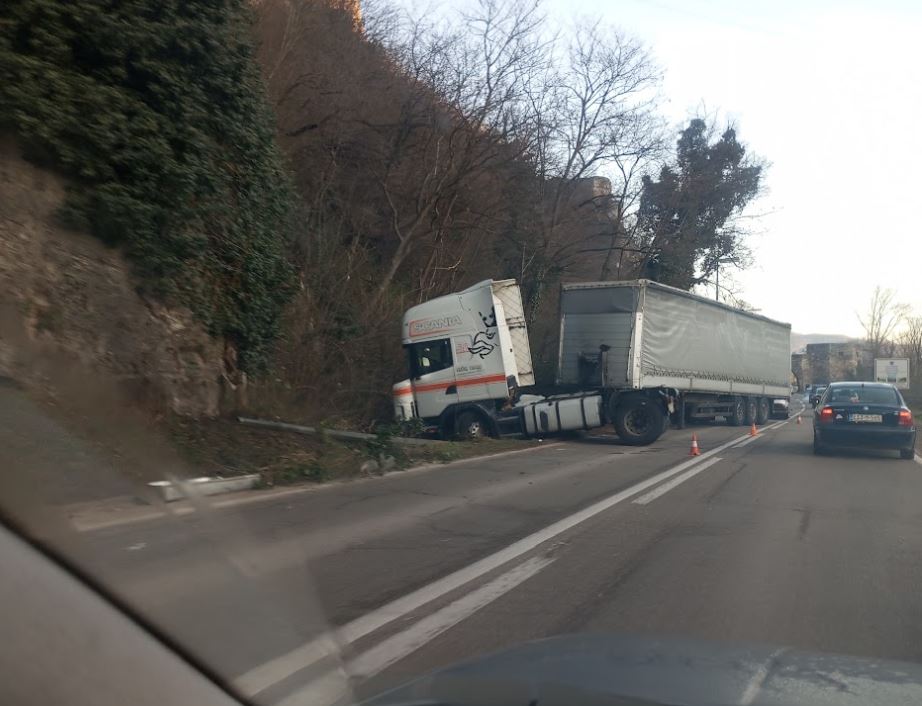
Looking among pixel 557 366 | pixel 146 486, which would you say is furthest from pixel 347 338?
pixel 146 486

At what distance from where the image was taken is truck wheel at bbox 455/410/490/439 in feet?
65.9

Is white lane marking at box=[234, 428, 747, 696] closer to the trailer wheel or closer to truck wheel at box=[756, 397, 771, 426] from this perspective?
the trailer wheel

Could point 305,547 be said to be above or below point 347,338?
below

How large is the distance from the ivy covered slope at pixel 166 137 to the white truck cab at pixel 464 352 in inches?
189

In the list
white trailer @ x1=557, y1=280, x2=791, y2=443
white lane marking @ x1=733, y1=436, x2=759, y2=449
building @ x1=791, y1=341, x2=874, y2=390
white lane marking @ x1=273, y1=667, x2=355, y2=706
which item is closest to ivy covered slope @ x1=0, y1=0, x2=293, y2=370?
white trailer @ x1=557, y1=280, x2=791, y2=443

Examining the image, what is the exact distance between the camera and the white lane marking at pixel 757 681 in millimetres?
2969

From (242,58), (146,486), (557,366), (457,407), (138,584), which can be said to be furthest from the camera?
(557,366)

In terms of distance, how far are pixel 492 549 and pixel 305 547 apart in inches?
66.5

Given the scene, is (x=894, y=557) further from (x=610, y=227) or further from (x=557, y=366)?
(x=610, y=227)

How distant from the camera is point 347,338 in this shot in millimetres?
21359

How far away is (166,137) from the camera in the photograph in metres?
13.5

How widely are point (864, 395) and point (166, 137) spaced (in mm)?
14082

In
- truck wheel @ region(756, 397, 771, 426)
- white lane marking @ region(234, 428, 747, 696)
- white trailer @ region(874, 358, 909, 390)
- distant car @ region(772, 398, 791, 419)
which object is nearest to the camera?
white lane marking @ region(234, 428, 747, 696)

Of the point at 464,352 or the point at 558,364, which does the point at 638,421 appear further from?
the point at 464,352
